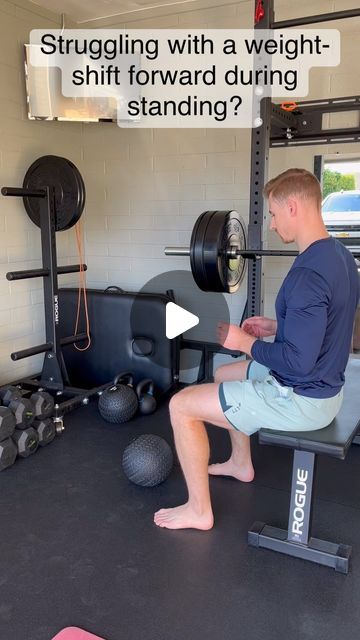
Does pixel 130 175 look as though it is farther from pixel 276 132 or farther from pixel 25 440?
pixel 25 440

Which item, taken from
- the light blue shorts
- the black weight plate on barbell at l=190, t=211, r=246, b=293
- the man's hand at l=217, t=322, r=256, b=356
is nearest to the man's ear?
the man's hand at l=217, t=322, r=256, b=356

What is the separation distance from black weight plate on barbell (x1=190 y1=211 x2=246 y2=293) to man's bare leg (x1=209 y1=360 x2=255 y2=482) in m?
0.40

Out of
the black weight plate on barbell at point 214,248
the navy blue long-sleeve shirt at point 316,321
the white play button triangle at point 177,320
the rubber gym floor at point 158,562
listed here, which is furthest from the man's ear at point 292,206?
the white play button triangle at point 177,320

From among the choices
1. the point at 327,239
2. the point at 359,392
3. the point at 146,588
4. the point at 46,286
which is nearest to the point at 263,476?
the point at 359,392

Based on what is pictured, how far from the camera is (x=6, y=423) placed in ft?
7.58

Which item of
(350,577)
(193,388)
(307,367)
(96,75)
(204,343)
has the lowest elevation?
(350,577)

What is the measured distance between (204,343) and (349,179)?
4.28 feet

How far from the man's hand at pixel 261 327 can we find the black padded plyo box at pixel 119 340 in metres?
1.10

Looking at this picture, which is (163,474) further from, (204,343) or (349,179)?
(349,179)

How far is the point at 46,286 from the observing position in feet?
9.75

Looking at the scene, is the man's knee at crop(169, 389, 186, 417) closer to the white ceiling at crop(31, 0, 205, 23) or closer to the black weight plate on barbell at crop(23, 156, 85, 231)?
the black weight plate on barbell at crop(23, 156, 85, 231)

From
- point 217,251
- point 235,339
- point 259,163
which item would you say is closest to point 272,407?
point 235,339

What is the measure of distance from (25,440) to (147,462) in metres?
0.64

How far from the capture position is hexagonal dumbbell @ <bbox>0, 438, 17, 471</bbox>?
7.52 ft
